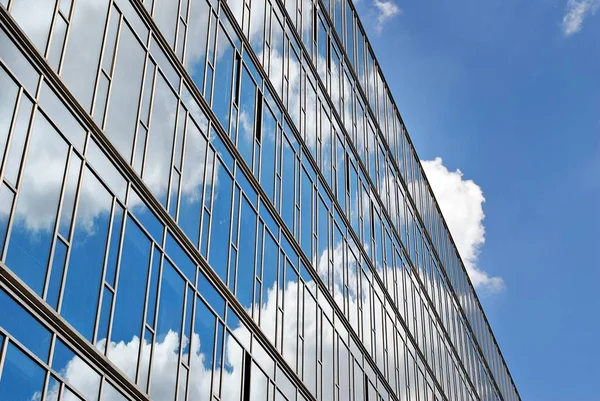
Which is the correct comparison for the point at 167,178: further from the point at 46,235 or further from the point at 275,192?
the point at 275,192

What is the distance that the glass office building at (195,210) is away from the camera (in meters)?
17.2

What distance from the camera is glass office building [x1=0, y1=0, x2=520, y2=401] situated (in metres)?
17.2

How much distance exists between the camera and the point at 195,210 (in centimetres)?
2409

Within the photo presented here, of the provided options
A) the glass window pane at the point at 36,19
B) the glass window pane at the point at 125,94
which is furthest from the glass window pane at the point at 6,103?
the glass window pane at the point at 125,94

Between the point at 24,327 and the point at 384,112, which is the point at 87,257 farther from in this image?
the point at 384,112

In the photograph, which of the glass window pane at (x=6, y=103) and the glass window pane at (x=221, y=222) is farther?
the glass window pane at (x=221, y=222)

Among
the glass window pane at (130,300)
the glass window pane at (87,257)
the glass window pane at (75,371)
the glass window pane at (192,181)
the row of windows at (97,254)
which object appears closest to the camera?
the row of windows at (97,254)

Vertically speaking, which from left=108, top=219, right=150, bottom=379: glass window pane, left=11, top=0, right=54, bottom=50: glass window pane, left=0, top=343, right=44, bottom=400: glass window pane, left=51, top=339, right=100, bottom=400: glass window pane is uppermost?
left=11, top=0, right=54, bottom=50: glass window pane

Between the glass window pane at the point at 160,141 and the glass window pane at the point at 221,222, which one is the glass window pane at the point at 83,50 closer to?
the glass window pane at the point at 160,141

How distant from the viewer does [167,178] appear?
22672mm

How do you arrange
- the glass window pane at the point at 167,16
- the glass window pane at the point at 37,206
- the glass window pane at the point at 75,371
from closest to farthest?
the glass window pane at the point at 37,206, the glass window pane at the point at 75,371, the glass window pane at the point at 167,16

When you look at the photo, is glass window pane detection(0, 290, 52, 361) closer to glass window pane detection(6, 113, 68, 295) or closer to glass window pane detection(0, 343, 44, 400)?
glass window pane detection(0, 343, 44, 400)

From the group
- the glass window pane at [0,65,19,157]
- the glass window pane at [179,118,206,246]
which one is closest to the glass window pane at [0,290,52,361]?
the glass window pane at [0,65,19,157]

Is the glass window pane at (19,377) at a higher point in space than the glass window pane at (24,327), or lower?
lower
